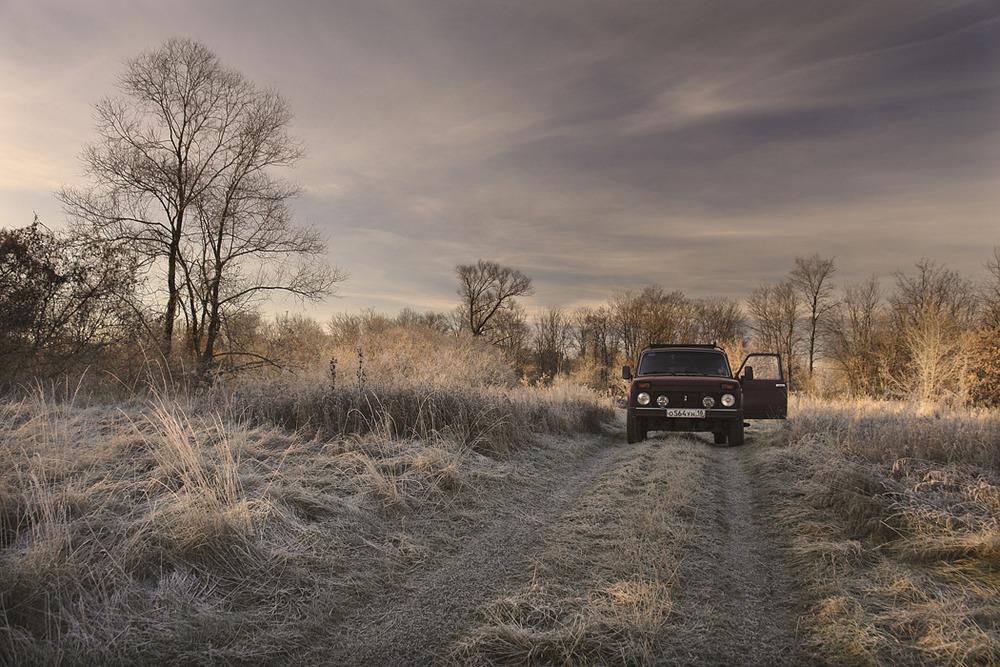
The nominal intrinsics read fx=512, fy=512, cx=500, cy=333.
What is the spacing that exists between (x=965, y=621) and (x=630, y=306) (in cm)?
5088

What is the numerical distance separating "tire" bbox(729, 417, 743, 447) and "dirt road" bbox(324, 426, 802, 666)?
4405mm

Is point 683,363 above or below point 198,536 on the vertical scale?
above

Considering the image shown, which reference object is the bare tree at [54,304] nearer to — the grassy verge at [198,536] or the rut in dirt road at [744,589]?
the grassy verge at [198,536]

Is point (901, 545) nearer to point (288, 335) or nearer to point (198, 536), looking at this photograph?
point (198, 536)

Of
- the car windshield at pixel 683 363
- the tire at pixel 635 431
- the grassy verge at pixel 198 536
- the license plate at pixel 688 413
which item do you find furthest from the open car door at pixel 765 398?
the grassy verge at pixel 198 536

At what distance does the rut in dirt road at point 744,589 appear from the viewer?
2928 millimetres

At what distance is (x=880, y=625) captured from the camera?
308 cm

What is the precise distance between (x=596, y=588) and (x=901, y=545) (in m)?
2.71

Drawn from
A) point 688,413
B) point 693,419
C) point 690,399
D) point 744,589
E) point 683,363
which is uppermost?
point 683,363

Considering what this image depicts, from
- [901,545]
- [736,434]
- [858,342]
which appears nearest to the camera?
[901,545]

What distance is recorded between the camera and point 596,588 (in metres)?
3.57

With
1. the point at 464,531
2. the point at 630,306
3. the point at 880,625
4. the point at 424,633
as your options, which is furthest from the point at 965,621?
the point at 630,306

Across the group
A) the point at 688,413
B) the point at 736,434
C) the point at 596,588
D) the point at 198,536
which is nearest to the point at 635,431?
the point at 688,413

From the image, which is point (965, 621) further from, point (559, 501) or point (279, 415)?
point (279, 415)
